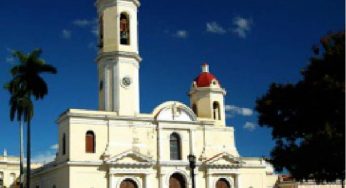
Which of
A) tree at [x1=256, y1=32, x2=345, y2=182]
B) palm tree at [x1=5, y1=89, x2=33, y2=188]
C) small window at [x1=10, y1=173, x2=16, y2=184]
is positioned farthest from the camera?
small window at [x1=10, y1=173, x2=16, y2=184]

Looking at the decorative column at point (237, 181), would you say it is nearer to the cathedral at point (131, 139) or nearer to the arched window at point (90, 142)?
the cathedral at point (131, 139)

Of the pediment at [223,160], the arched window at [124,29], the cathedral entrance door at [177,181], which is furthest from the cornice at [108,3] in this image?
the cathedral entrance door at [177,181]

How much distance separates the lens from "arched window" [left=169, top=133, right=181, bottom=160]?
136 feet

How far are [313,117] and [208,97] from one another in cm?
2496

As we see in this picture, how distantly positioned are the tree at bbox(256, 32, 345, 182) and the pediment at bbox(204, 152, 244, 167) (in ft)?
66.3

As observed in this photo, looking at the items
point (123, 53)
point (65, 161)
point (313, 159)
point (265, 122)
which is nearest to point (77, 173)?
point (65, 161)

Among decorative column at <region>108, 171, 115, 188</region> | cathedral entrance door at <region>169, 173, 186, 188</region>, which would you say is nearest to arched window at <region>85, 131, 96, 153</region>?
decorative column at <region>108, 171, 115, 188</region>

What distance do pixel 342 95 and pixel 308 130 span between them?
246cm

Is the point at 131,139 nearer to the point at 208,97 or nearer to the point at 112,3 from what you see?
the point at 208,97

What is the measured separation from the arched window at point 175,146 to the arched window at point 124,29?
26.9 feet

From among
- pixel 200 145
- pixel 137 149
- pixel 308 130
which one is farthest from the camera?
pixel 200 145

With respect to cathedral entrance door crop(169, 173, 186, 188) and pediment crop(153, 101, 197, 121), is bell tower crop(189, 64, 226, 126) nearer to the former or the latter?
pediment crop(153, 101, 197, 121)

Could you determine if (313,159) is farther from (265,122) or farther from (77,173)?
(77,173)

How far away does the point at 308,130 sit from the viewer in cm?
2066
